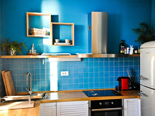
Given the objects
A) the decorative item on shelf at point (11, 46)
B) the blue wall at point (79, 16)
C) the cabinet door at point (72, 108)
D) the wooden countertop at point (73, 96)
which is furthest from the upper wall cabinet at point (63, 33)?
the cabinet door at point (72, 108)

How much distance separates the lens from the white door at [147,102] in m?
2.67

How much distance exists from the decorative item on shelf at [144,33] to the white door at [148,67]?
0.62 metres

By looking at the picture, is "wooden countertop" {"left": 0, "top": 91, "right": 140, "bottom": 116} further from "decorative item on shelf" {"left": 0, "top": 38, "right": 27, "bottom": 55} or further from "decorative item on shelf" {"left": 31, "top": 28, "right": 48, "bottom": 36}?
"decorative item on shelf" {"left": 31, "top": 28, "right": 48, "bottom": 36}

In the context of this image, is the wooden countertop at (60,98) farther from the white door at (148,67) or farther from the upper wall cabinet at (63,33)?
the upper wall cabinet at (63,33)

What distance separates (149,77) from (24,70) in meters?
2.18

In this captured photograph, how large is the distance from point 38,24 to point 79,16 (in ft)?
2.63

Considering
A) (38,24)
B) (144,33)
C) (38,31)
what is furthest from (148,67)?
(38,24)

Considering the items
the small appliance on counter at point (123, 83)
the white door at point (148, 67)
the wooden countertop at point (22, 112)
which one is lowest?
the wooden countertop at point (22, 112)

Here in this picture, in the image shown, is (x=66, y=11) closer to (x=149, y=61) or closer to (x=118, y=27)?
(x=118, y=27)

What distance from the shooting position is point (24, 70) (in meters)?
3.27

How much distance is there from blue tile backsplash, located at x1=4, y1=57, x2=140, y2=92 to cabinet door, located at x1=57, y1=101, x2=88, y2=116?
55 cm

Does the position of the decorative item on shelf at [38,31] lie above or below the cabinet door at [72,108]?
above

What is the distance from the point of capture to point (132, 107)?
3.08 meters

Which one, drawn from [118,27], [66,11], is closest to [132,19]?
[118,27]
